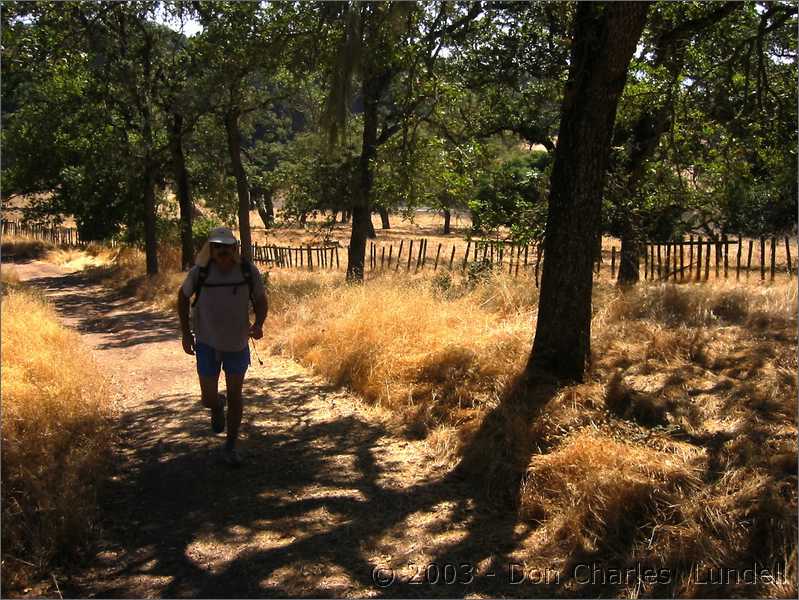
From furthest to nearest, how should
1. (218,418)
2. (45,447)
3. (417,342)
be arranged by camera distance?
(417,342) → (218,418) → (45,447)

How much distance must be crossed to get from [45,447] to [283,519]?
5.72 ft

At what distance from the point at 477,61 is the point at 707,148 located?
15.8 ft

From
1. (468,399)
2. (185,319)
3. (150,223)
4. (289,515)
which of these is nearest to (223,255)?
(185,319)

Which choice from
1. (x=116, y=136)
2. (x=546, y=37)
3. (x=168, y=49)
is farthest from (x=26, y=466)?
(x=116, y=136)

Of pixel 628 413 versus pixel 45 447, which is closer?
pixel 45 447

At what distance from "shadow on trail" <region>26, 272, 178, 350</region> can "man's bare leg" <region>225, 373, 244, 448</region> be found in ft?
21.7

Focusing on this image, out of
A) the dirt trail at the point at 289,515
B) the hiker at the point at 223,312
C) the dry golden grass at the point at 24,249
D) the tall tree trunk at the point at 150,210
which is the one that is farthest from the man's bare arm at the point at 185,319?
the dry golden grass at the point at 24,249

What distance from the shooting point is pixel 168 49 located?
18984 millimetres

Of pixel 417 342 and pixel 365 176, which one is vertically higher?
pixel 365 176

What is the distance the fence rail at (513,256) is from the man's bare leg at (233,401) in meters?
5.22

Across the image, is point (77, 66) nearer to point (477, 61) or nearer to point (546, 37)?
point (477, 61)

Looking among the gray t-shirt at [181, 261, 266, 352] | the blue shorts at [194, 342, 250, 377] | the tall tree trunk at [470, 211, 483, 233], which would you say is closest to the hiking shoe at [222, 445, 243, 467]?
the blue shorts at [194, 342, 250, 377]

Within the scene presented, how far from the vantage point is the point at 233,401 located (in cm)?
537

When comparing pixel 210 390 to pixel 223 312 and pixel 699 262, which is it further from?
pixel 699 262
